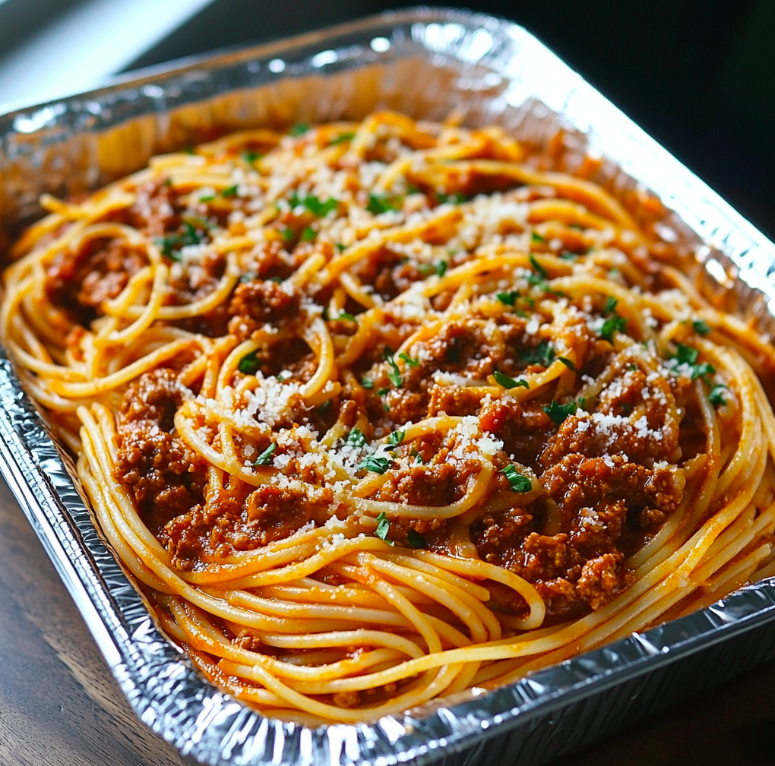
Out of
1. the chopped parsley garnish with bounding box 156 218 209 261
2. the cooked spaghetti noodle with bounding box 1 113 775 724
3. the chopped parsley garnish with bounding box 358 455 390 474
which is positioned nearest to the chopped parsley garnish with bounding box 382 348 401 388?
the cooked spaghetti noodle with bounding box 1 113 775 724

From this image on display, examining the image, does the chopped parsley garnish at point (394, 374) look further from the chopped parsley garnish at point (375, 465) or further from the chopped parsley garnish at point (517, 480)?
the chopped parsley garnish at point (517, 480)

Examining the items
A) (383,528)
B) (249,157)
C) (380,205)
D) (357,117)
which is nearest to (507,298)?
(380,205)

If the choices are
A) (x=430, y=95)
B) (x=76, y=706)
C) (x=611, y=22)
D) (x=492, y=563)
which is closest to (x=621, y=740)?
(x=492, y=563)

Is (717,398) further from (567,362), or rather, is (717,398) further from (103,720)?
(103,720)

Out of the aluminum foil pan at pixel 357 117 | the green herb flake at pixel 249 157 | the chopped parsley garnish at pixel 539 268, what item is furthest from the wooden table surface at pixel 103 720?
the green herb flake at pixel 249 157

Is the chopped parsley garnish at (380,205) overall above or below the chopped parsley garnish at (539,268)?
above

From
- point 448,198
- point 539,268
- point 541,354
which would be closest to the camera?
point 541,354

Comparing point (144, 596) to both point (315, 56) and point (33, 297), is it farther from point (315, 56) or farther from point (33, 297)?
point (315, 56)
